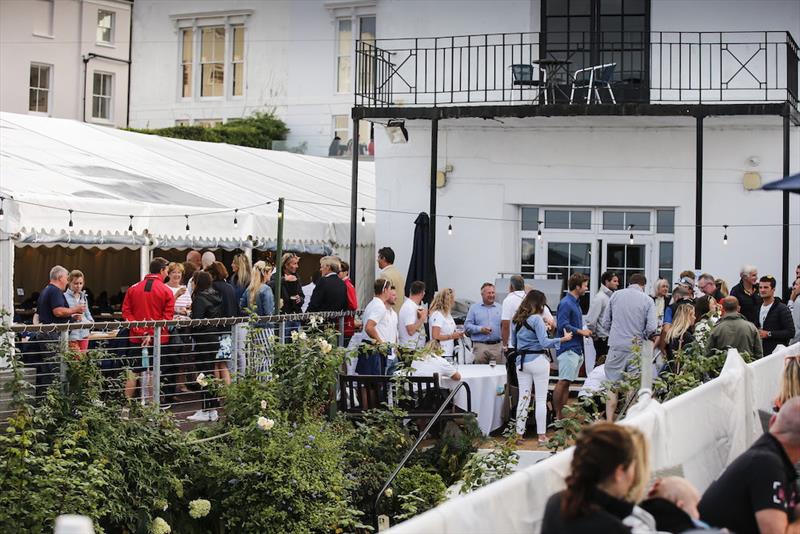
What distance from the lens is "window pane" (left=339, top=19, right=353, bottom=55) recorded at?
34.0 meters

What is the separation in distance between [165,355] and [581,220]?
10286 millimetres

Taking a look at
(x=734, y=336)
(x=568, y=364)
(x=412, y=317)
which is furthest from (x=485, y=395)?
(x=734, y=336)

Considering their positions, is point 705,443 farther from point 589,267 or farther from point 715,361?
point 589,267

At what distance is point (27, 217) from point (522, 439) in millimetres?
6480

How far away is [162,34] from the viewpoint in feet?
118

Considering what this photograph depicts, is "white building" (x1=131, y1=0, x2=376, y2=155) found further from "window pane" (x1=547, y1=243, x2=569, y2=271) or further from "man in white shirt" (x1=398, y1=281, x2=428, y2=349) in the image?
"man in white shirt" (x1=398, y1=281, x2=428, y2=349)

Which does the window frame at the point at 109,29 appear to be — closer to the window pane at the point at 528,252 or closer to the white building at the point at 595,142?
the white building at the point at 595,142

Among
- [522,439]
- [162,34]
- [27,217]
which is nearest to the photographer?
[522,439]

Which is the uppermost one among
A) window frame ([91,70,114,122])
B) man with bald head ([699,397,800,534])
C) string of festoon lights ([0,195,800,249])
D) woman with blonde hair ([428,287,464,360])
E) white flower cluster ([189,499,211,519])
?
window frame ([91,70,114,122])

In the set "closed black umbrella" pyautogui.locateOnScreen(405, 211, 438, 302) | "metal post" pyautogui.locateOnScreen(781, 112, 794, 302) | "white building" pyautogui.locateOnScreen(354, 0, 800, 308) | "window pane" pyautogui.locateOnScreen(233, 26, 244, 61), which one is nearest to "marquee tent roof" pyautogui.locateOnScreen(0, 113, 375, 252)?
"closed black umbrella" pyautogui.locateOnScreen(405, 211, 438, 302)

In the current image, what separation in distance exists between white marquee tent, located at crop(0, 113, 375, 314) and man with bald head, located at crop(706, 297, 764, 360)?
25.6 feet

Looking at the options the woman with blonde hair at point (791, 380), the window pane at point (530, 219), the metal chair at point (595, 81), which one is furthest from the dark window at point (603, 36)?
the woman with blonde hair at point (791, 380)

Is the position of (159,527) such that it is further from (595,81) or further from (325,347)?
(595,81)

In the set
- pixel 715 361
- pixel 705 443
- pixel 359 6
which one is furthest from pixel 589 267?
pixel 359 6
